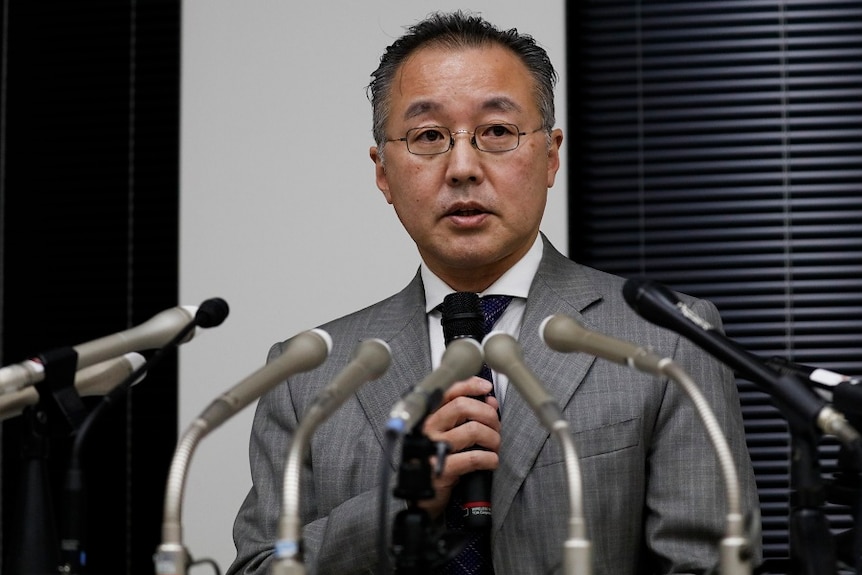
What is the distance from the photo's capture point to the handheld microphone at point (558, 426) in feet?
3.76

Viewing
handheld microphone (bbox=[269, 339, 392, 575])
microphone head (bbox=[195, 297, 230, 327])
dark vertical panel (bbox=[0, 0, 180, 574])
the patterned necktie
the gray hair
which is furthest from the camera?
dark vertical panel (bbox=[0, 0, 180, 574])

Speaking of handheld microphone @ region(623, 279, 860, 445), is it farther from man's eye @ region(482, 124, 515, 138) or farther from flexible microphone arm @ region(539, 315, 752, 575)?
man's eye @ region(482, 124, 515, 138)

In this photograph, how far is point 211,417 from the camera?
48.4 inches

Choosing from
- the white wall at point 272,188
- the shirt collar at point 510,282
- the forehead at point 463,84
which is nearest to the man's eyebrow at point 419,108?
the forehead at point 463,84

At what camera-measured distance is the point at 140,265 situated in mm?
3188

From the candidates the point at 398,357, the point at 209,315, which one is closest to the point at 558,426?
the point at 209,315

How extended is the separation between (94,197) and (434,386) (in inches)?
87.2

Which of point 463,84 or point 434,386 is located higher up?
point 463,84

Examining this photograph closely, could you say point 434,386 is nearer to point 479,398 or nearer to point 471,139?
point 479,398

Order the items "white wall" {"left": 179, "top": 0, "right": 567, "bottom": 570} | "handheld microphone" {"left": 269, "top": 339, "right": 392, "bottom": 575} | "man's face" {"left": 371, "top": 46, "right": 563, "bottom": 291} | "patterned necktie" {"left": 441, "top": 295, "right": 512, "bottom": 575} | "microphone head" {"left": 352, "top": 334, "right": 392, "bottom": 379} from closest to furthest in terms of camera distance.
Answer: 1. "handheld microphone" {"left": 269, "top": 339, "right": 392, "bottom": 575}
2. "microphone head" {"left": 352, "top": 334, "right": 392, "bottom": 379}
3. "patterned necktie" {"left": 441, "top": 295, "right": 512, "bottom": 575}
4. "man's face" {"left": 371, "top": 46, "right": 563, "bottom": 291}
5. "white wall" {"left": 179, "top": 0, "right": 567, "bottom": 570}

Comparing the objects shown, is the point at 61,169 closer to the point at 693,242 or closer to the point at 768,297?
the point at 693,242

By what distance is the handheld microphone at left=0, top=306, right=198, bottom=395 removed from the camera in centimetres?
133

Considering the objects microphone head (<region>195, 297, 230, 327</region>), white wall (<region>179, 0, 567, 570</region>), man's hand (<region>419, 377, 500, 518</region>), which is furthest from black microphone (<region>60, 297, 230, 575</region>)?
white wall (<region>179, 0, 567, 570</region>)

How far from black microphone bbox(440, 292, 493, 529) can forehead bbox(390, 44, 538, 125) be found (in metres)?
0.37
